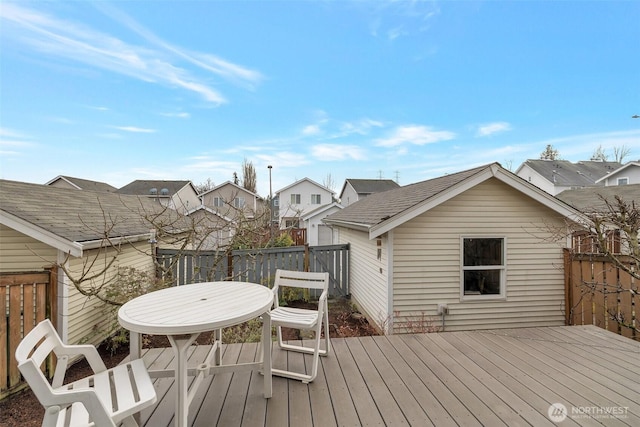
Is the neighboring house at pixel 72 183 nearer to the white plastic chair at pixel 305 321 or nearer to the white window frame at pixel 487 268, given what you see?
the white plastic chair at pixel 305 321

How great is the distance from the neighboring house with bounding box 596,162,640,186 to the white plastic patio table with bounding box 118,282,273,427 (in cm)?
3007

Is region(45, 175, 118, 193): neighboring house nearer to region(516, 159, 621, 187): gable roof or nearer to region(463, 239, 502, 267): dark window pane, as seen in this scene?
region(463, 239, 502, 267): dark window pane

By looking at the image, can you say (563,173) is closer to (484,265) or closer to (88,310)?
(484,265)

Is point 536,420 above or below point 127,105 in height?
below

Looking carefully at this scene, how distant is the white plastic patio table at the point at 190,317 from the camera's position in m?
1.77

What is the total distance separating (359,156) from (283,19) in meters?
18.1

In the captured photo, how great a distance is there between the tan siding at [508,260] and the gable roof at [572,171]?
1087 inches

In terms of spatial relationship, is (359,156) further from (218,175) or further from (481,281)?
(481,281)

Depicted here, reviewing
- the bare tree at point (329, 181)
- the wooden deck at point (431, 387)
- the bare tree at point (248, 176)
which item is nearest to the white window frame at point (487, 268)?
the wooden deck at point (431, 387)

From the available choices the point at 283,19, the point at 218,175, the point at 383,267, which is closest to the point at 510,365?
the point at 383,267

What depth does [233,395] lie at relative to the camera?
238 centimetres

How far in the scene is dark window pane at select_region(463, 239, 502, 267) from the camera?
5.49 metres

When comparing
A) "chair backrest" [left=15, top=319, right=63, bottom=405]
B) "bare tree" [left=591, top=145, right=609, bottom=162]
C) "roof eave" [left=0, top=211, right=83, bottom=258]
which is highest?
"bare tree" [left=591, top=145, right=609, bottom=162]

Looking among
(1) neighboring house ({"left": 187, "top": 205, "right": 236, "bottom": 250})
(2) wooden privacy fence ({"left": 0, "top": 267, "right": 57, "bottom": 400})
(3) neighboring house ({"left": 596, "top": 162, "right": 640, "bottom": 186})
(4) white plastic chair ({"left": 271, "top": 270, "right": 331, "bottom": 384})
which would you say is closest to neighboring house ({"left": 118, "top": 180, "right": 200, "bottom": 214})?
(1) neighboring house ({"left": 187, "top": 205, "right": 236, "bottom": 250})
